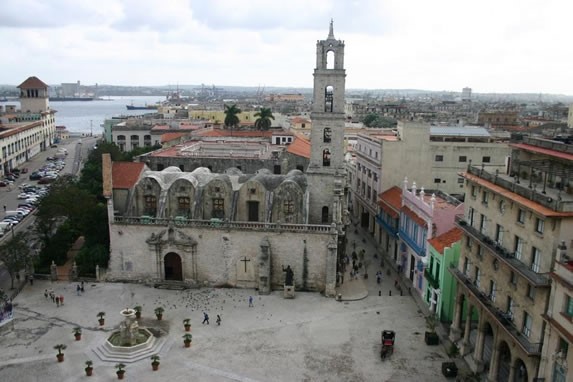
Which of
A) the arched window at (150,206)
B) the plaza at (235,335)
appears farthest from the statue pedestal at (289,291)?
the arched window at (150,206)

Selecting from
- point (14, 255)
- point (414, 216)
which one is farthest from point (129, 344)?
point (414, 216)

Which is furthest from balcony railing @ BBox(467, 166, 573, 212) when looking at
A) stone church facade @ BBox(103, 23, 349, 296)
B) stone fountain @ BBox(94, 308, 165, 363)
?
stone fountain @ BBox(94, 308, 165, 363)

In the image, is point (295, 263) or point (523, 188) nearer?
point (523, 188)

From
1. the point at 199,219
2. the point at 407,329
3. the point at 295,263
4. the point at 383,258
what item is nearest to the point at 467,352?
the point at 407,329

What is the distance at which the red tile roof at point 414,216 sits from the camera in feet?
143

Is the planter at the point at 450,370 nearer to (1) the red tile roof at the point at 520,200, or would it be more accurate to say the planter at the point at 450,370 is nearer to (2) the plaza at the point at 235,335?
(2) the plaza at the point at 235,335

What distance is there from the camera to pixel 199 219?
150 ft

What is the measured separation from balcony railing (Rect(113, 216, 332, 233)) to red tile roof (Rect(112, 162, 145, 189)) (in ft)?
12.4

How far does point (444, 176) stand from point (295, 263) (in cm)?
2105

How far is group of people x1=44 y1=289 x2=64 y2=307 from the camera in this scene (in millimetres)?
40562

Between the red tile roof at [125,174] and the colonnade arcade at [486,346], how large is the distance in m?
29.6

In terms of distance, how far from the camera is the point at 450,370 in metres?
31.0

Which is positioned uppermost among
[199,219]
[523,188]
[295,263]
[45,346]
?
[523,188]

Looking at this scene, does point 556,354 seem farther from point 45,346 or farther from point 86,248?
point 86,248
